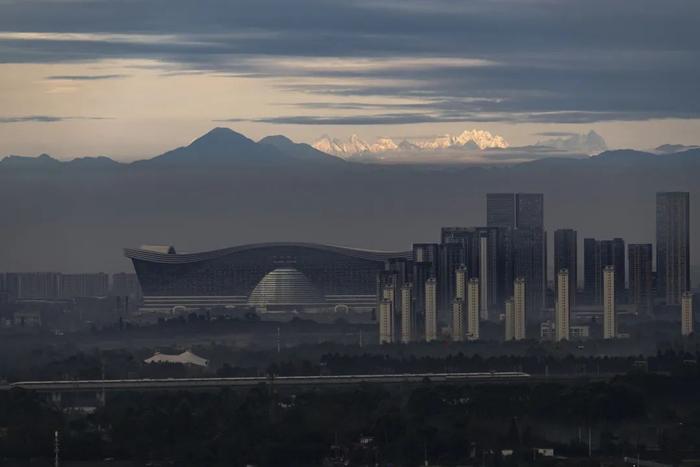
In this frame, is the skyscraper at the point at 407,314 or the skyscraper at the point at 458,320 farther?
the skyscraper at the point at 407,314

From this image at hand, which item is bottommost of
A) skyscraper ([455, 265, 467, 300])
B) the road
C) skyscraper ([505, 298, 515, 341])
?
the road

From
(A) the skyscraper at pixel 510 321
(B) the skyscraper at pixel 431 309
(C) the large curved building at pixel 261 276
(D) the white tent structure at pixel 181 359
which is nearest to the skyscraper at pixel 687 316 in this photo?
(A) the skyscraper at pixel 510 321

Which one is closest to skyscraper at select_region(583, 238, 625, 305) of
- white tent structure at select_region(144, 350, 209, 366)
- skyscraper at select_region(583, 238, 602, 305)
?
skyscraper at select_region(583, 238, 602, 305)

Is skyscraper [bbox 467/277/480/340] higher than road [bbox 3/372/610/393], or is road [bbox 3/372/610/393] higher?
skyscraper [bbox 467/277/480/340]

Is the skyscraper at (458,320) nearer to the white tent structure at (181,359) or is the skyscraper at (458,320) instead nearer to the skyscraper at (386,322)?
the skyscraper at (386,322)

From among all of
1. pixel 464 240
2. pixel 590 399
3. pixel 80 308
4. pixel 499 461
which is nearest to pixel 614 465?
pixel 499 461

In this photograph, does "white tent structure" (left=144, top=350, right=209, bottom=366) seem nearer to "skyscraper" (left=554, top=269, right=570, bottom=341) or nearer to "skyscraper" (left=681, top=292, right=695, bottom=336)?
"skyscraper" (left=554, top=269, right=570, bottom=341)

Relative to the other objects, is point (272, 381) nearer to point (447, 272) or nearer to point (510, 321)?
point (510, 321)
